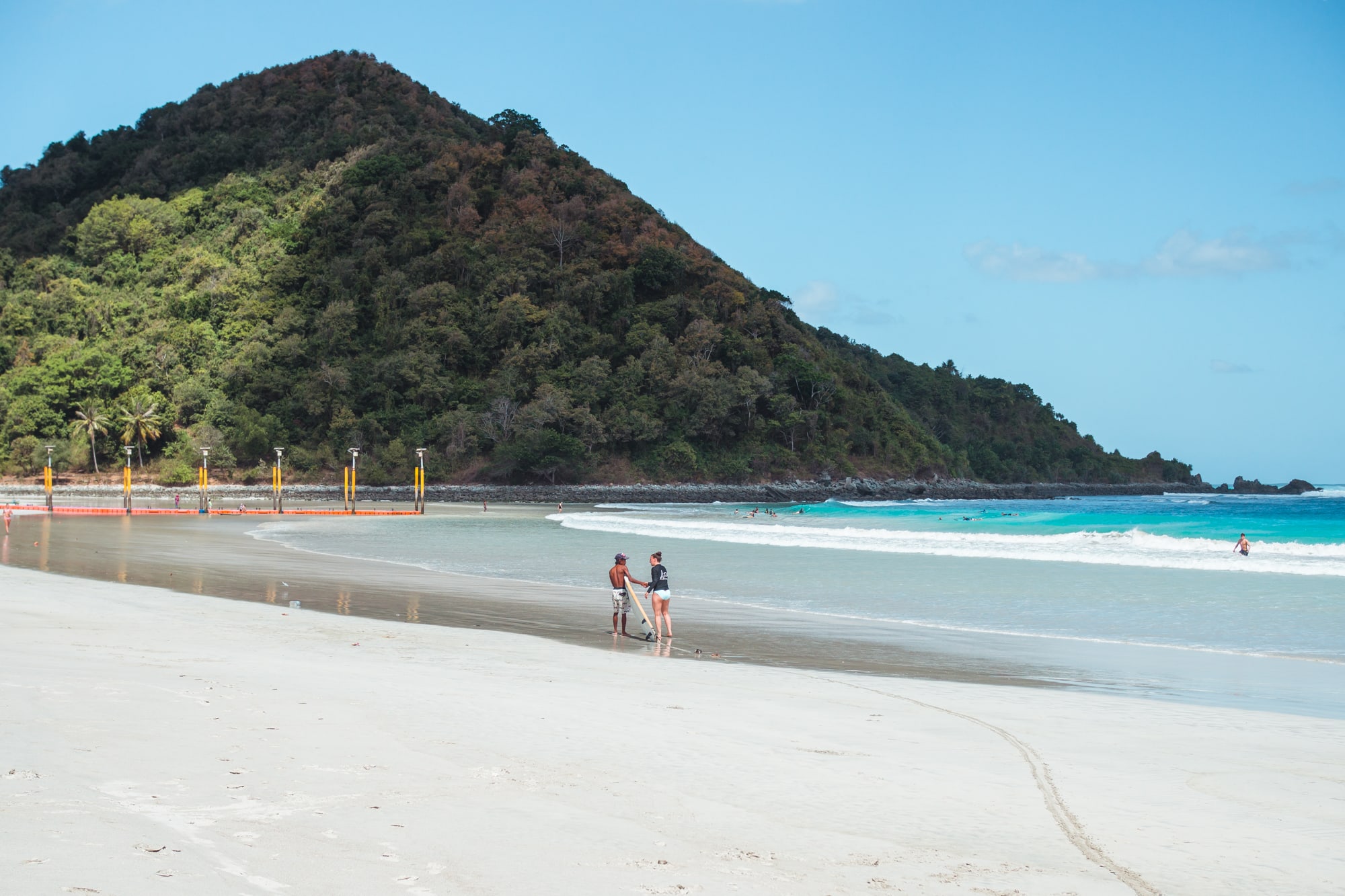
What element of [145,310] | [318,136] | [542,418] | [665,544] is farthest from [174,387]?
[665,544]

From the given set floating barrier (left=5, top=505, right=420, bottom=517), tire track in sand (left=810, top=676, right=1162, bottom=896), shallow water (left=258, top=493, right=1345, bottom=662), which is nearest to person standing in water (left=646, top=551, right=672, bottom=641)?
shallow water (left=258, top=493, right=1345, bottom=662)

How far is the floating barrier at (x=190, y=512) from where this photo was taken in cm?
4859

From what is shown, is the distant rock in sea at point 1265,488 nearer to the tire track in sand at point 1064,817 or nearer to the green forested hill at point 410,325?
the green forested hill at point 410,325

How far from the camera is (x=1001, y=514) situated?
58469mm

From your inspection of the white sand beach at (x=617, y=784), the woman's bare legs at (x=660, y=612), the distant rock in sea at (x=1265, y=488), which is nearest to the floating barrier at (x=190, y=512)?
the woman's bare legs at (x=660, y=612)

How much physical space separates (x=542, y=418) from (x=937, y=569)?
6013 cm

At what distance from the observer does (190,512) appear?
5262cm

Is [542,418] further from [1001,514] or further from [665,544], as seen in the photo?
[665,544]

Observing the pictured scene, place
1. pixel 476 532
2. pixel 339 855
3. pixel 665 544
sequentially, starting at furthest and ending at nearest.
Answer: pixel 476 532
pixel 665 544
pixel 339 855

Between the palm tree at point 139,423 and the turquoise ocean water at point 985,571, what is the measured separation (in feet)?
149

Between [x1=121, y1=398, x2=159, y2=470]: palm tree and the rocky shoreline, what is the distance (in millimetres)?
5320

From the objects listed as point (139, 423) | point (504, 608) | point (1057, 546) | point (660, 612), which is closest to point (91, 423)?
point (139, 423)

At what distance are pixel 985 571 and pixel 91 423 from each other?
80.2m

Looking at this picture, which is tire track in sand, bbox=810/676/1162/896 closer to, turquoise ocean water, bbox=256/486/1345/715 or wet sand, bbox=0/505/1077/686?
wet sand, bbox=0/505/1077/686
